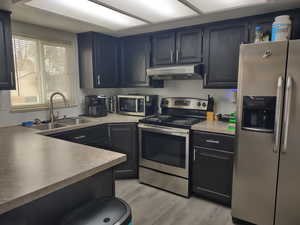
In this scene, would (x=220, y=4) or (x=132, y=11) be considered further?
(x=132, y=11)

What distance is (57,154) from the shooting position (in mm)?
1479

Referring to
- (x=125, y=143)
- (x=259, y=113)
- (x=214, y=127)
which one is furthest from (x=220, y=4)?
(x=125, y=143)

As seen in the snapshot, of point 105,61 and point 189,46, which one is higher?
point 189,46

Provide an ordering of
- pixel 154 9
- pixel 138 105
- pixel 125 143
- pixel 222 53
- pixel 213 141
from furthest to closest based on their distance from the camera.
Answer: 1. pixel 138 105
2. pixel 125 143
3. pixel 222 53
4. pixel 213 141
5. pixel 154 9

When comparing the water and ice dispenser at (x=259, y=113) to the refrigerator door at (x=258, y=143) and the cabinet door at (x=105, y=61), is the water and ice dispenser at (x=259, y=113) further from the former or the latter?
the cabinet door at (x=105, y=61)

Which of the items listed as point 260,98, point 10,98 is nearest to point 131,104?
point 10,98

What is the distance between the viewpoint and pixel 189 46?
2787 mm

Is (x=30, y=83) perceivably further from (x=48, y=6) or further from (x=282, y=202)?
(x=282, y=202)

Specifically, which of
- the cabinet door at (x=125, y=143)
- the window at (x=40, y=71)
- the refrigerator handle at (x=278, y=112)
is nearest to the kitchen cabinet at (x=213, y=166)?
the refrigerator handle at (x=278, y=112)

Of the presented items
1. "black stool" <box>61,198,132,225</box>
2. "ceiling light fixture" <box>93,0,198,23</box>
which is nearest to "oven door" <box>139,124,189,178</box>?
"ceiling light fixture" <box>93,0,198,23</box>

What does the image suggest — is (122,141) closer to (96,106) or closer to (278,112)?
(96,106)

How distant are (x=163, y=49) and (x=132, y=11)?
3.22 feet

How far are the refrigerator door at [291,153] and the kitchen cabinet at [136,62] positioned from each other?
6.21 ft

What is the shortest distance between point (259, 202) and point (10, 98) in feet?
9.78
